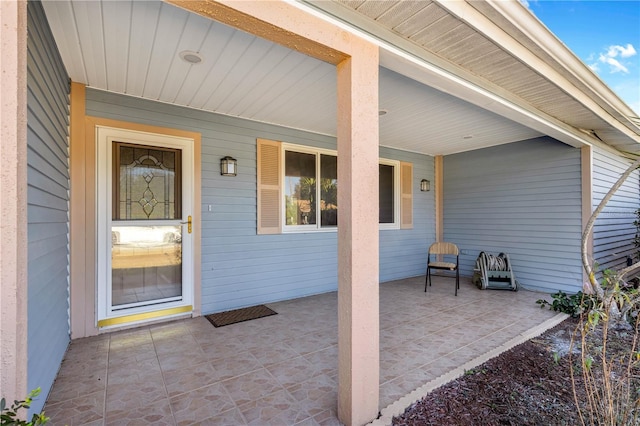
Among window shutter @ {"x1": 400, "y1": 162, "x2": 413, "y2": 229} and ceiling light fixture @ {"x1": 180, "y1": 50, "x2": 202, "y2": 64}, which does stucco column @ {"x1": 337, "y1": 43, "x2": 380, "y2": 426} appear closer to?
ceiling light fixture @ {"x1": 180, "y1": 50, "x2": 202, "y2": 64}

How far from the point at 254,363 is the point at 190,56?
259cm

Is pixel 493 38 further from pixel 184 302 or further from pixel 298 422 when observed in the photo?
pixel 184 302

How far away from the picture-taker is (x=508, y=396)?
212 cm

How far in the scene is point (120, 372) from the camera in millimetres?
2445

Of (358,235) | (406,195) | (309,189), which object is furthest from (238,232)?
(406,195)

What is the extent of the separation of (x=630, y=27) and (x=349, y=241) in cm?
560

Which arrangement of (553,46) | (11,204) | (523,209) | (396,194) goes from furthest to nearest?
1. (396,194)
2. (523,209)
3. (553,46)
4. (11,204)

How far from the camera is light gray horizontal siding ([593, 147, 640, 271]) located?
4.80 meters

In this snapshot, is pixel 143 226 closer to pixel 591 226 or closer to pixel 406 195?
Answer: pixel 406 195

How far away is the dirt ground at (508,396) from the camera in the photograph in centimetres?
187

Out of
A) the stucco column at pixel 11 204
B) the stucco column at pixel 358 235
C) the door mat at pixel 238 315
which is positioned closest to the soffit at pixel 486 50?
the stucco column at pixel 358 235

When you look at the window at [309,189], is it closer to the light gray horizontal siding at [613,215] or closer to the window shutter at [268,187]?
the window shutter at [268,187]

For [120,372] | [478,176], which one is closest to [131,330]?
[120,372]

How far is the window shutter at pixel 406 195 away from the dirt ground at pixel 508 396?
11.0ft
